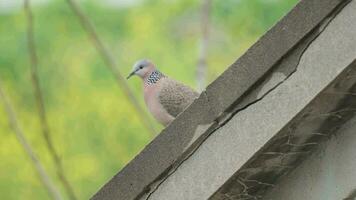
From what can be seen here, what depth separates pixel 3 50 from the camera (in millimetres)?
18953

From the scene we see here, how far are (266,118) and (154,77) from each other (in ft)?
9.51

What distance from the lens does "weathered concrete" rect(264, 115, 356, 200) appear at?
4.23 metres

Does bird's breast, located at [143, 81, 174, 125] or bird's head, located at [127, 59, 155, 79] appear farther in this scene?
bird's head, located at [127, 59, 155, 79]

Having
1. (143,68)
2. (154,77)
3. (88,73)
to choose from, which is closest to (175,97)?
(154,77)

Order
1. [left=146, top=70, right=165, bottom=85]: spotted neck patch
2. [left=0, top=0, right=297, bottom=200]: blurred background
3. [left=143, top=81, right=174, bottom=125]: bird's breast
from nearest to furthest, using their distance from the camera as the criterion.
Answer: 1. [left=143, top=81, right=174, bottom=125]: bird's breast
2. [left=146, top=70, right=165, bottom=85]: spotted neck patch
3. [left=0, top=0, right=297, bottom=200]: blurred background

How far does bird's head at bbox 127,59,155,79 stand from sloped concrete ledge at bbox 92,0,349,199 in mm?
2868

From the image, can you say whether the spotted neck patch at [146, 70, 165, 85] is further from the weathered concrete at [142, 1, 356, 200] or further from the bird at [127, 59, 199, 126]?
the weathered concrete at [142, 1, 356, 200]

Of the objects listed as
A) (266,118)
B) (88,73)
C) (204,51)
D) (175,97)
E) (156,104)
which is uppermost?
(88,73)

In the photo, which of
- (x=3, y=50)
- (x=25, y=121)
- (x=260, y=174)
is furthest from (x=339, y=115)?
(x=3, y=50)

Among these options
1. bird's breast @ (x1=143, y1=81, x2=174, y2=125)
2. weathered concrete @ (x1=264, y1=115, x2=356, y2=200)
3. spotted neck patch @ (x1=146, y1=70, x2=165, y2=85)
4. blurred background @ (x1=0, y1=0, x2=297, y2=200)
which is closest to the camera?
weathered concrete @ (x1=264, y1=115, x2=356, y2=200)

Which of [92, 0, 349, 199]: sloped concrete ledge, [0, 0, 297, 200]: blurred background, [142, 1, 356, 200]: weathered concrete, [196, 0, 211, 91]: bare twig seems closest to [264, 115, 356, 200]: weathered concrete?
[142, 1, 356, 200]: weathered concrete

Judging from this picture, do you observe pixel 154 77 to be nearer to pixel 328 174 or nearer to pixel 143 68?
pixel 143 68

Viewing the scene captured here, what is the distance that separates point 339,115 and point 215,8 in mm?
14994

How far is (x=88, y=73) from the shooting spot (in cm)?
1944
